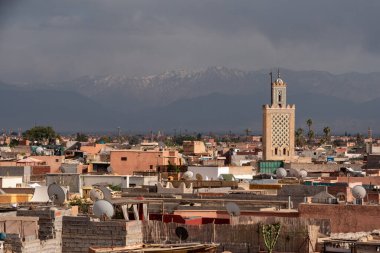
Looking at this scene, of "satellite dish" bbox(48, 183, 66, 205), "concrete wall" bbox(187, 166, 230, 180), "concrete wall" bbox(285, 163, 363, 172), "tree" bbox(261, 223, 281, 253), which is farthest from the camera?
"concrete wall" bbox(285, 163, 363, 172)

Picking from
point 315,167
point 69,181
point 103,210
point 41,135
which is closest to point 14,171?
point 69,181

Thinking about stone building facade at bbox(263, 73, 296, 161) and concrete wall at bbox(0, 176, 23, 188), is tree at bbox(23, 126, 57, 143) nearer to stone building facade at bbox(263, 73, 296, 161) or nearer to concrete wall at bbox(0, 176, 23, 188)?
stone building facade at bbox(263, 73, 296, 161)

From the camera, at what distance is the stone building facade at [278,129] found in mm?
64438

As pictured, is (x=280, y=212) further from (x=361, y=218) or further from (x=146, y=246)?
(x=146, y=246)

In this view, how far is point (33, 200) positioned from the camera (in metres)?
24.5

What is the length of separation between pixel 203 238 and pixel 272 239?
1092 mm

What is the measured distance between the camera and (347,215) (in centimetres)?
2180

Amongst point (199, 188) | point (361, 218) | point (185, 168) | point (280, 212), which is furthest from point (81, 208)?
point (185, 168)

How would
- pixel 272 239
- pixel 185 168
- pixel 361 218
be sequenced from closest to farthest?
pixel 272 239
pixel 361 218
pixel 185 168

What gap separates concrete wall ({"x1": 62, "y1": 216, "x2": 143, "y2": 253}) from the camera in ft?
55.9

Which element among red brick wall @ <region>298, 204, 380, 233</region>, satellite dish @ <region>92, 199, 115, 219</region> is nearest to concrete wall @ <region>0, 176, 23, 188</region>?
red brick wall @ <region>298, 204, 380, 233</region>

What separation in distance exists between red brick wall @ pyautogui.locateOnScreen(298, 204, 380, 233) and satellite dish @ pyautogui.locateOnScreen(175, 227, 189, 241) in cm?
431

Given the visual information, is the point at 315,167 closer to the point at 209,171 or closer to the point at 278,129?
the point at 209,171

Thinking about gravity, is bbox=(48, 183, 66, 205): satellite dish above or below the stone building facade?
below
